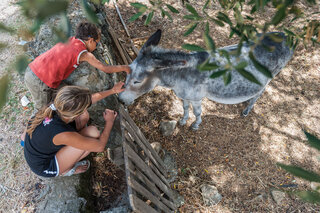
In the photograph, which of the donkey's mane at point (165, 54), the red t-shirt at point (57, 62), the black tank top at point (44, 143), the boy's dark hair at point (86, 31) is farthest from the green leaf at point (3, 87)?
the boy's dark hair at point (86, 31)

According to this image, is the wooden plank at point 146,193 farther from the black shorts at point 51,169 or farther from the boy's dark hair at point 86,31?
the boy's dark hair at point 86,31

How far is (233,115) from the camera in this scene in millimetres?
4680

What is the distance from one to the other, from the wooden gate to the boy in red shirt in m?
1.00

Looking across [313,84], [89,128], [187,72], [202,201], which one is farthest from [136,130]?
[313,84]

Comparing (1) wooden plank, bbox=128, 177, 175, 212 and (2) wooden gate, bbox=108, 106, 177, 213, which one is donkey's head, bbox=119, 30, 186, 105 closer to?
(2) wooden gate, bbox=108, 106, 177, 213

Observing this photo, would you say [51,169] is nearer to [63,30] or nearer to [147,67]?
[147,67]

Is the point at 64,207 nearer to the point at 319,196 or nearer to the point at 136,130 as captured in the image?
the point at 136,130

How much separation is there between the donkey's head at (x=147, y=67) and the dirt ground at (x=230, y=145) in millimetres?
1405

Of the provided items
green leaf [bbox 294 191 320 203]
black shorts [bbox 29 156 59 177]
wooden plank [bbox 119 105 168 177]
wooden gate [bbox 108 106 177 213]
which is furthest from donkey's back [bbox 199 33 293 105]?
black shorts [bbox 29 156 59 177]

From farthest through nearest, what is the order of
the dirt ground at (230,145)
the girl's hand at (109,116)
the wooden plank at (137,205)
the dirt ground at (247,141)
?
the dirt ground at (247,141), the dirt ground at (230,145), the girl's hand at (109,116), the wooden plank at (137,205)

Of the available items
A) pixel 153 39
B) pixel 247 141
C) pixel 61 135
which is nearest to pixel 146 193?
pixel 61 135

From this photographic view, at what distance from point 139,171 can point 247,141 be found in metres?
2.75

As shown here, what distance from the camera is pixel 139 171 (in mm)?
2574

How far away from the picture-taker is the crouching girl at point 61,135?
8.11 feet
